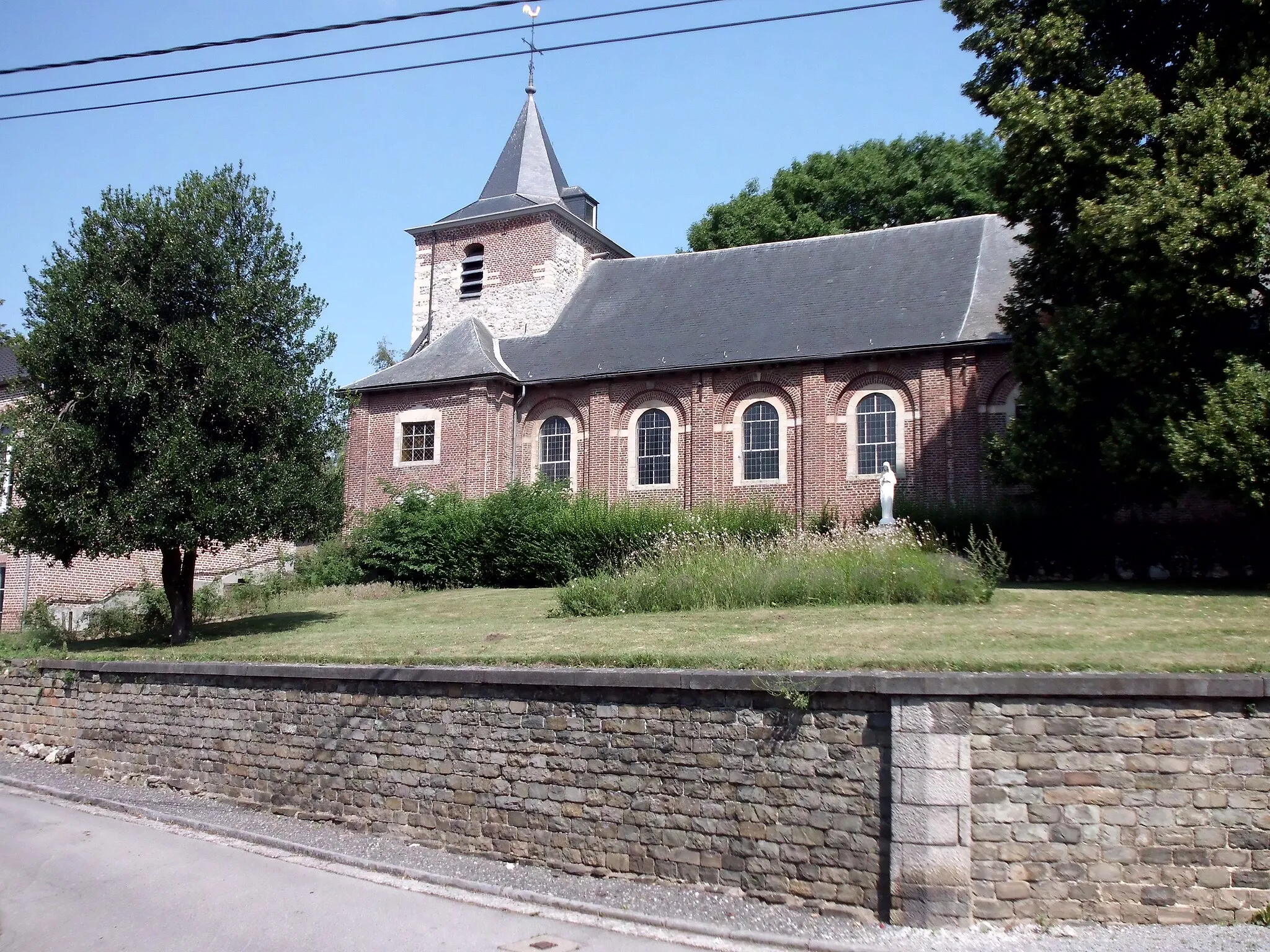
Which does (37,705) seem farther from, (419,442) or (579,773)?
(419,442)

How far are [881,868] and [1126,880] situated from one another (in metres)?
→ 1.73

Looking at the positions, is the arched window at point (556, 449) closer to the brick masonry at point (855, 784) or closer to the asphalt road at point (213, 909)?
the brick masonry at point (855, 784)

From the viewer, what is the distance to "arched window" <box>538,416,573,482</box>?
2892 cm

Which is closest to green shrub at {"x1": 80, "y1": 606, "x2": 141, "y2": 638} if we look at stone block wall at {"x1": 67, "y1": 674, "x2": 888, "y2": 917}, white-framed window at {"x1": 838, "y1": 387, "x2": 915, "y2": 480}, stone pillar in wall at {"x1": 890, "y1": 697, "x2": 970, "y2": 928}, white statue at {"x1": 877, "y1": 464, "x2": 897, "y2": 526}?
stone block wall at {"x1": 67, "y1": 674, "x2": 888, "y2": 917}

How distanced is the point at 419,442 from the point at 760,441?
9968 mm

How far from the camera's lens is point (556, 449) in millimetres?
29203

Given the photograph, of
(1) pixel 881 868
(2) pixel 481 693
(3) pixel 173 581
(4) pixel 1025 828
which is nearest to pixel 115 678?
(3) pixel 173 581

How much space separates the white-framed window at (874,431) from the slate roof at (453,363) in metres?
9.71

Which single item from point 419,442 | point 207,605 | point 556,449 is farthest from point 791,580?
point 419,442

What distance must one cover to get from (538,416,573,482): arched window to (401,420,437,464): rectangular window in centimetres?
302

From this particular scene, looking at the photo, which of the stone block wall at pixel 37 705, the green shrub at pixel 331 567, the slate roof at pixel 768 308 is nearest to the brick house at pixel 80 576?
the green shrub at pixel 331 567

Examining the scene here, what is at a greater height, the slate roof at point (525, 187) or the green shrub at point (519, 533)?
the slate roof at point (525, 187)

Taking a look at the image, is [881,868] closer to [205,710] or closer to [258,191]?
[205,710]

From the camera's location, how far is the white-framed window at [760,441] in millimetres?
26156
